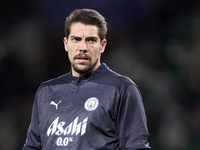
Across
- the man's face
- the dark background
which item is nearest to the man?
the man's face

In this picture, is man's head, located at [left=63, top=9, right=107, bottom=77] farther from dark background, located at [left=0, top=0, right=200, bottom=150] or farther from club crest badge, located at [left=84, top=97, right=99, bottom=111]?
dark background, located at [left=0, top=0, right=200, bottom=150]

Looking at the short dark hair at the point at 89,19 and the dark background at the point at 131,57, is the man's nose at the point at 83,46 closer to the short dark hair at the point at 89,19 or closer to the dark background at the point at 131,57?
the short dark hair at the point at 89,19

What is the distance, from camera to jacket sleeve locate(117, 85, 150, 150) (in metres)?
2.07

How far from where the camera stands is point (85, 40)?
229 cm

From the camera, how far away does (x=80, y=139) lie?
6.99 ft

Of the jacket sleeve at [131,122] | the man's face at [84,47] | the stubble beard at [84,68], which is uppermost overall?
the man's face at [84,47]

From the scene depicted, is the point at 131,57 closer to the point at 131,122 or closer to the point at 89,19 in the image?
the point at 89,19

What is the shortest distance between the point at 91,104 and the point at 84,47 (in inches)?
13.3

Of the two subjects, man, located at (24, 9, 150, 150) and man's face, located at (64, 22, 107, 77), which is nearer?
man, located at (24, 9, 150, 150)

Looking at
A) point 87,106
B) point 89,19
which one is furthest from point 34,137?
point 89,19

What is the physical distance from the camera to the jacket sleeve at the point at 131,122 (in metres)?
2.07

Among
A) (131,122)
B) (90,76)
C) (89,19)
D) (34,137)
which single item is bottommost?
(34,137)

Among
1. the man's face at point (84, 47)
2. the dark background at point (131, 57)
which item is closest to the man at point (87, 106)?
the man's face at point (84, 47)

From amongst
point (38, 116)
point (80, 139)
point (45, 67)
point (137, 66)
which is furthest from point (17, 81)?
point (80, 139)
